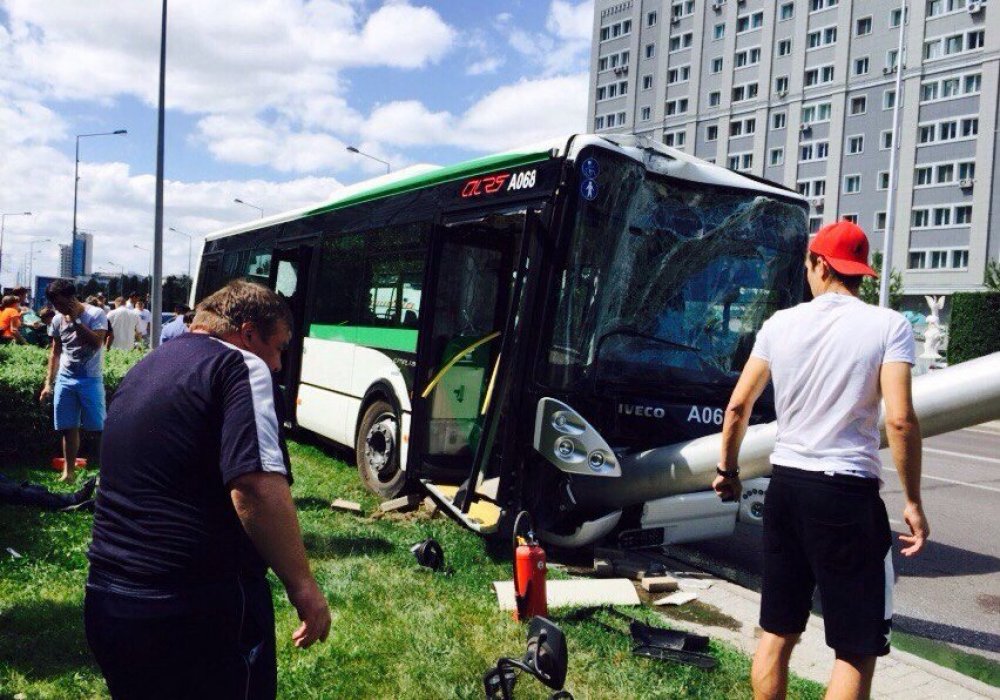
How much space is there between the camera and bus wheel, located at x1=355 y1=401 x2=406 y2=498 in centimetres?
853

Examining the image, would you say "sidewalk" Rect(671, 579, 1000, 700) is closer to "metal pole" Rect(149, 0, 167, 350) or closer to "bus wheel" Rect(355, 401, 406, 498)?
"bus wheel" Rect(355, 401, 406, 498)

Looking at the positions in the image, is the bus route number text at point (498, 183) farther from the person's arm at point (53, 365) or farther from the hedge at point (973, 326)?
the hedge at point (973, 326)

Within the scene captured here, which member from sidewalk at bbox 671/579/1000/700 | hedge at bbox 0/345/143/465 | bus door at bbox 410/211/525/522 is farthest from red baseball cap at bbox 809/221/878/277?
hedge at bbox 0/345/143/465

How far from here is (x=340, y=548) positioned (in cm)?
688

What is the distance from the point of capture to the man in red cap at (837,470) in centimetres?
332

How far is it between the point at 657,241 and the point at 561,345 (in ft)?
3.64

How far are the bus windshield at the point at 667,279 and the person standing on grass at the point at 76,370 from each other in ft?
15.6

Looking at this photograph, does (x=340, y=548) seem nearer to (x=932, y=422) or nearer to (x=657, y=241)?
(x=657, y=241)

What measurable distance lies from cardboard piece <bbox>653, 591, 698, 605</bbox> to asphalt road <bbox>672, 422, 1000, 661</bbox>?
3.00ft

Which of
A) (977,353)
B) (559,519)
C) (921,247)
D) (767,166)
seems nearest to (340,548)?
(559,519)

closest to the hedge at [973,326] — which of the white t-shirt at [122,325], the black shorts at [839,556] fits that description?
the white t-shirt at [122,325]

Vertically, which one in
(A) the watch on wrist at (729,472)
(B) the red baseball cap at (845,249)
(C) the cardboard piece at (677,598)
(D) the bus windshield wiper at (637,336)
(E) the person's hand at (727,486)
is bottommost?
(C) the cardboard piece at (677,598)

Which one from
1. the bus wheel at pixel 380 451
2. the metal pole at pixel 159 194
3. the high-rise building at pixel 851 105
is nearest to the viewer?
the bus wheel at pixel 380 451

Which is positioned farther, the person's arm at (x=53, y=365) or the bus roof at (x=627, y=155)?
the person's arm at (x=53, y=365)
